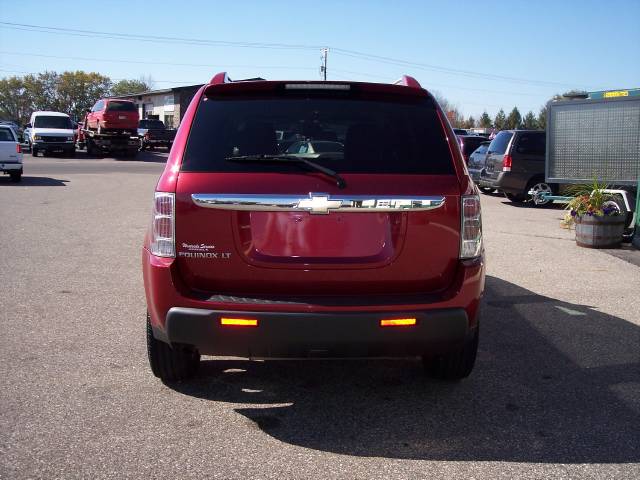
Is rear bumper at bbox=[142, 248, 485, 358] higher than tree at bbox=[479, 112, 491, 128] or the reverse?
the reverse

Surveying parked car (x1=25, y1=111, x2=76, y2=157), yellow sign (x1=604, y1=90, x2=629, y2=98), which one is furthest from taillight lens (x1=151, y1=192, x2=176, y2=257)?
parked car (x1=25, y1=111, x2=76, y2=157)

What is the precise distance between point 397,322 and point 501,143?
45.2 ft

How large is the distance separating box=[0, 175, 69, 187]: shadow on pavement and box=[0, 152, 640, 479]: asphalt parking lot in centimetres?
1365

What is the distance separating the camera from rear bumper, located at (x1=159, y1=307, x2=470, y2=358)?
3438 millimetres

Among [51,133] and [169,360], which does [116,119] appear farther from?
[169,360]

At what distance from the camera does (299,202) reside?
3453mm

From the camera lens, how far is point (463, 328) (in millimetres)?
3580

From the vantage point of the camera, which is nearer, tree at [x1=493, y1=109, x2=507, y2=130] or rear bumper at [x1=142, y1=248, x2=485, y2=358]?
rear bumper at [x1=142, y1=248, x2=485, y2=358]

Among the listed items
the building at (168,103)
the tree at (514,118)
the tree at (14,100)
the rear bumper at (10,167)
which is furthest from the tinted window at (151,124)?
the tree at (514,118)

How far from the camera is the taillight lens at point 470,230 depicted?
368 centimetres

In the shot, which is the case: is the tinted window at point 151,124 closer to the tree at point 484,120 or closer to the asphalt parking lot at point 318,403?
the asphalt parking lot at point 318,403

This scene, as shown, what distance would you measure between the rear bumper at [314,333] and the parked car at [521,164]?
43.2 ft

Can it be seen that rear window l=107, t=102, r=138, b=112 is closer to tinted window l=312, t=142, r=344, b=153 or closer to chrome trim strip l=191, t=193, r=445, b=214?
tinted window l=312, t=142, r=344, b=153

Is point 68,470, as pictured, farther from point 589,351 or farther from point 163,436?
point 589,351
